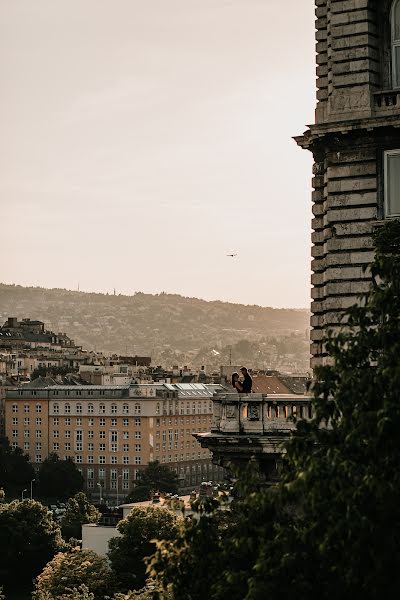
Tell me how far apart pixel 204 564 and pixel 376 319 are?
4615 mm

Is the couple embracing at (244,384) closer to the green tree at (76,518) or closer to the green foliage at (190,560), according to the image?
the green foliage at (190,560)

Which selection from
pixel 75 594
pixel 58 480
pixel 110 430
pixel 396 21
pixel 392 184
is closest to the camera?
pixel 392 184

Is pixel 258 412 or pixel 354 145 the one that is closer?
pixel 258 412

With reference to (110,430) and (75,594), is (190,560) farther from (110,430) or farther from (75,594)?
(110,430)

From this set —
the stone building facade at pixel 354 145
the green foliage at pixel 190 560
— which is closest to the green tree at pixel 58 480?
the stone building facade at pixel 354 145

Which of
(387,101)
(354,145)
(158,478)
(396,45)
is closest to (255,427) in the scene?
(354,145)

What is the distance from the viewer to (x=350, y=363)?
22.8 metres

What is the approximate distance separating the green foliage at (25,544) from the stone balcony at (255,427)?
7896cm

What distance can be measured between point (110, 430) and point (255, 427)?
505ft

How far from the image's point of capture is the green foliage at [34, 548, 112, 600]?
3408 inches

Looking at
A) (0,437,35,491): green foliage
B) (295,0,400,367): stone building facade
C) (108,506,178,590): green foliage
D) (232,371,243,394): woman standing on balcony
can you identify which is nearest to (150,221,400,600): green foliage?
(295,0,400,367): stone building facade

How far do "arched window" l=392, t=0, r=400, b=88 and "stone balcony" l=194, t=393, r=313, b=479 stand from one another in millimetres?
7482

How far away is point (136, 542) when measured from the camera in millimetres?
91812

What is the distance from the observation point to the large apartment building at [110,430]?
183m
